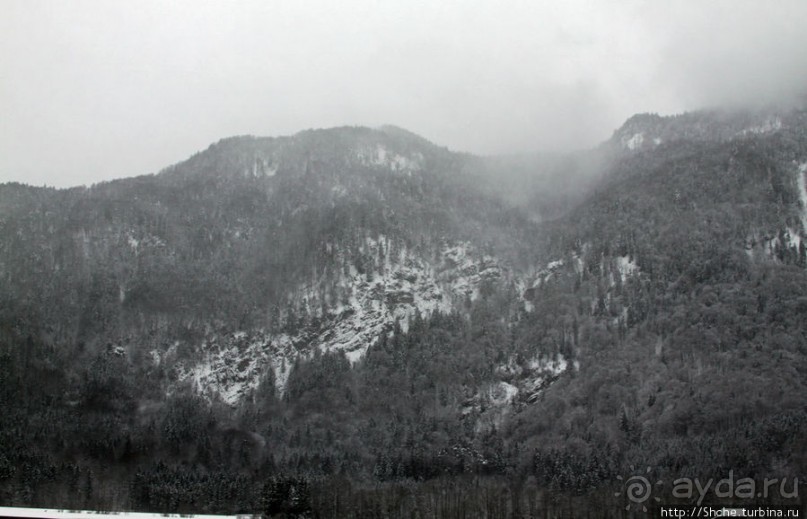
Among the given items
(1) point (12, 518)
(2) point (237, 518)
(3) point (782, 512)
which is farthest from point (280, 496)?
(3) point (782, 512)

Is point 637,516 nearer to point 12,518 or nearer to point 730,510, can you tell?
point 730,510

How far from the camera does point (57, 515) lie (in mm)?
162250

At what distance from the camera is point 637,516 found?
19850 centimetres

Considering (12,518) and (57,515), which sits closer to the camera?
(12,518)

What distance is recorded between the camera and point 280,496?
582ft

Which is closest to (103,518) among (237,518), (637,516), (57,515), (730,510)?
(57,515)

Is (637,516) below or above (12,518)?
below

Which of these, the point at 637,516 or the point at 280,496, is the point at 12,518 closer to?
the point at 280,496

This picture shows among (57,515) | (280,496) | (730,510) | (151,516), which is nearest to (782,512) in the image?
(730,510)

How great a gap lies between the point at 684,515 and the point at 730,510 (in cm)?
1030

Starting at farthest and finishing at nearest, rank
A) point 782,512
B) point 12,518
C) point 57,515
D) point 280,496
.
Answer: point 782,512 → point 280,496 → point 57,515 → point 12,518

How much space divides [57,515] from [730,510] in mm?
127754

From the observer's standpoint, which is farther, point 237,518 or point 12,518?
point 237,518

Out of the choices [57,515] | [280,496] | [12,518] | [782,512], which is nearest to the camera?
[12,518]
